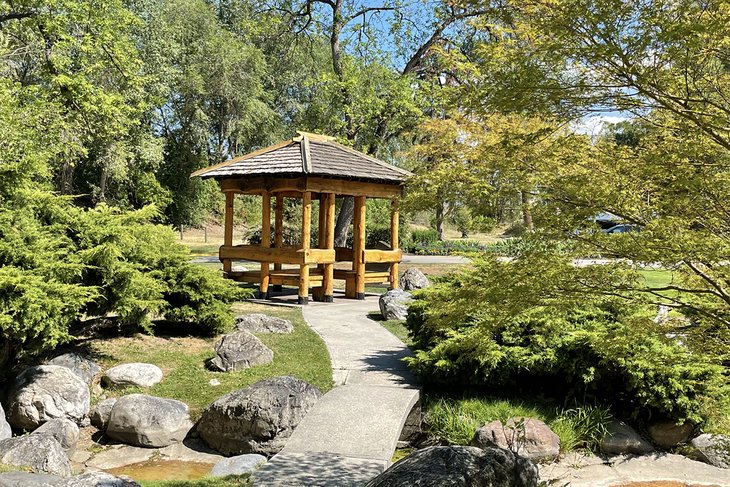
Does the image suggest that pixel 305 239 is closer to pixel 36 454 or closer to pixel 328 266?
pixel 328 266

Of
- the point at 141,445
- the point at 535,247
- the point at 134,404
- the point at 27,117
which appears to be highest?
the point at 27,117

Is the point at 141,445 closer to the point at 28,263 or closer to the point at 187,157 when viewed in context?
the point at 28,263

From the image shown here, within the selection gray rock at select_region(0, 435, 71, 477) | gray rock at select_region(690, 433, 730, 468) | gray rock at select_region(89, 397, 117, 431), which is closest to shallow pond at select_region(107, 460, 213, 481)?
gray rock at select_region(0, 435, 71, 477)

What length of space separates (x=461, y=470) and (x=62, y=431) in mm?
4794

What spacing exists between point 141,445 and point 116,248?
2.77 m

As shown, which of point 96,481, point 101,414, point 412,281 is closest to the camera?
point 96,481

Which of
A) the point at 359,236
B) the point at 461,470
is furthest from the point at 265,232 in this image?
the point at 461,470

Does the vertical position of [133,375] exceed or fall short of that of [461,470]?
it falls short

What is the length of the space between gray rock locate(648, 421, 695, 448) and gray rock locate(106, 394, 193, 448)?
5491 millimetres

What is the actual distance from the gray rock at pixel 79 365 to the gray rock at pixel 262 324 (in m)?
2.77

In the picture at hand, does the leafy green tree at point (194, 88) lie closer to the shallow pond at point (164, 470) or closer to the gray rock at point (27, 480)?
the shallow pond at point (164, 470)

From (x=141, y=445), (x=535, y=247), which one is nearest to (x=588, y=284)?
(x=535, y=247)

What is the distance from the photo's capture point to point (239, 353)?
8.73m

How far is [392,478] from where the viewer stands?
3898 millimetres
